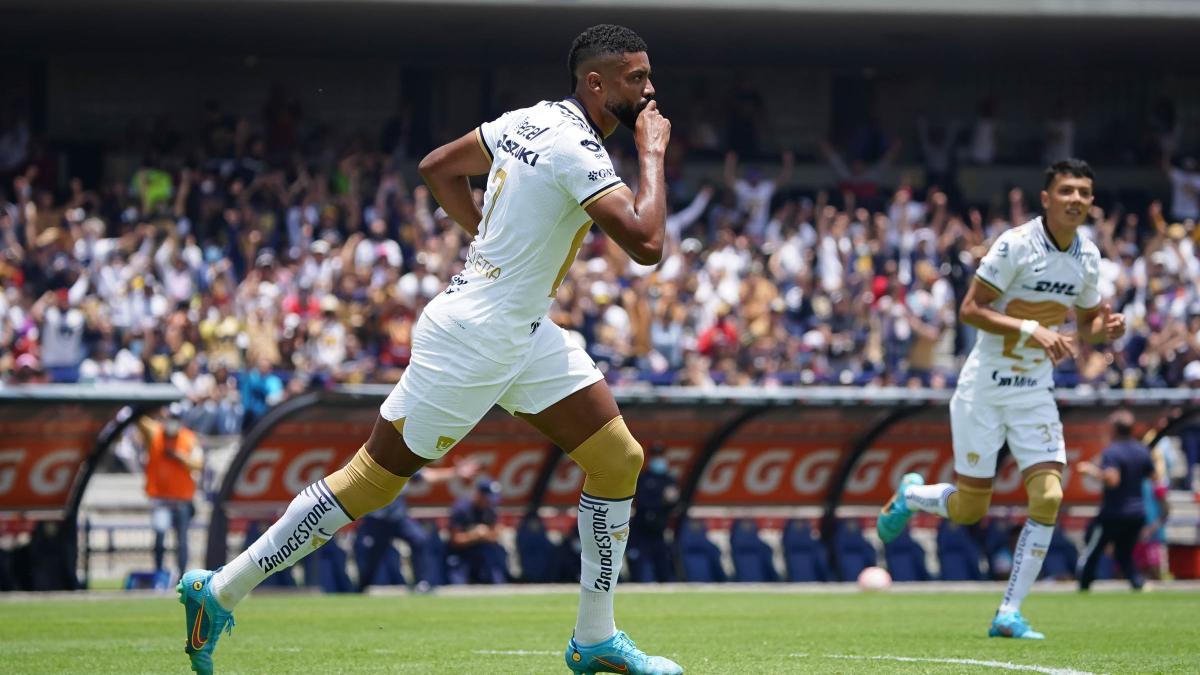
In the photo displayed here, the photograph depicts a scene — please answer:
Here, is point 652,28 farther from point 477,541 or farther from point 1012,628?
point 1012,628

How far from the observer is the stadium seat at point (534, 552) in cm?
1900

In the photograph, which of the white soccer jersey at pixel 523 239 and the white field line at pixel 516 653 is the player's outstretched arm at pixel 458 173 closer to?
the white soccer jersey at pixel 523 239

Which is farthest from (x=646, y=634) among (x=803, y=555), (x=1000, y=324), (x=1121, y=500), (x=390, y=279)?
(x=390, y=279)

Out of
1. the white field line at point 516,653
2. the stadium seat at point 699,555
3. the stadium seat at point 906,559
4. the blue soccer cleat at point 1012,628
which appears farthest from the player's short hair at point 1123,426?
the white field line at point 516,653

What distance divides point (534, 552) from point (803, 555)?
3125mm

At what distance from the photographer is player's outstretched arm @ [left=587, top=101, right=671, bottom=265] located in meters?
6.49

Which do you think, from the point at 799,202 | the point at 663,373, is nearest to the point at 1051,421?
the point at 663,373

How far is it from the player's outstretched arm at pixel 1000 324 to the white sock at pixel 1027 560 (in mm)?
1052

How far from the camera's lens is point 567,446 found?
7066mm

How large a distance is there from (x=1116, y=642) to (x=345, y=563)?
998 cm

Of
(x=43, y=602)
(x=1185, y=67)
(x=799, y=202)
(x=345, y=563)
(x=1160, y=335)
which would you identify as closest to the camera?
(x=43, y=602)

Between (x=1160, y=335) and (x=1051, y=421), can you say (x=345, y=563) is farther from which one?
(x=1160, y=335)

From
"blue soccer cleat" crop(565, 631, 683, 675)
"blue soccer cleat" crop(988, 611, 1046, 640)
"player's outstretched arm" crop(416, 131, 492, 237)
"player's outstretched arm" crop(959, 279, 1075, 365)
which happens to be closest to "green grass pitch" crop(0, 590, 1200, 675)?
"blue soccer cleat" crop(988, 611, 1046, 640)

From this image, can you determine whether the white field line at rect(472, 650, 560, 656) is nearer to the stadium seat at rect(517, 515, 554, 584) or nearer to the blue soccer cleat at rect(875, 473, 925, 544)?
the blue soccer cleat at rect(875, 473, 925, 544)
